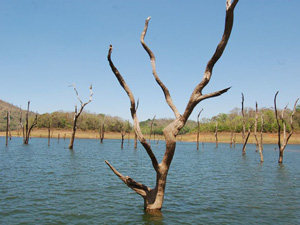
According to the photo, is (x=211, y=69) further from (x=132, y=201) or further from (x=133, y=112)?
(x=132, y=201)

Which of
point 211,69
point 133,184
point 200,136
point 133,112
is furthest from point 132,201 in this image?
point 200,136

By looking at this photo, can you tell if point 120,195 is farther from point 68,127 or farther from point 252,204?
point 68,127

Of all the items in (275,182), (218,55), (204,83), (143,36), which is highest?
(143,36)

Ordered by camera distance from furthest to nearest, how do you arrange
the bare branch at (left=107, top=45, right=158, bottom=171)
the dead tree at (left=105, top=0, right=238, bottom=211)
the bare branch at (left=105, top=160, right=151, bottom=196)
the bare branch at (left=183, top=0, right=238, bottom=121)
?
the bare branch at (left=105, top=160, right=151, bottom=196) → the bare branch at (left=107, top=45, right=158, bottom=171) → the dead tree at (left=105, top=0, right=238, bottom=211) → the bare branch at (left=183, top=0, right=238, bottom=121)

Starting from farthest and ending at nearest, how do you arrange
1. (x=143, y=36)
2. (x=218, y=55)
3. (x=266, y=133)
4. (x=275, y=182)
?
(x=266, y=133)
(x=275, y=182)
(x=143, y=36)
(x=218, y=55)

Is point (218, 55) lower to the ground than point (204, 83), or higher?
higher

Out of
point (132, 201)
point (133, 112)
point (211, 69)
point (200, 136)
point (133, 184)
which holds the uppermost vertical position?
point (211, 69)

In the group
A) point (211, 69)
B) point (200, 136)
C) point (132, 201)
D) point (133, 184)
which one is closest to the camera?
point (211, 69)

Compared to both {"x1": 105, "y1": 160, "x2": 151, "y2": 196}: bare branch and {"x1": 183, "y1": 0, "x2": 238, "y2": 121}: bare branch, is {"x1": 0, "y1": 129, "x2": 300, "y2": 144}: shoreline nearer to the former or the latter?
{"x1": 105, "y1": 160, "x2": 151, "y2": 196}: bare branch

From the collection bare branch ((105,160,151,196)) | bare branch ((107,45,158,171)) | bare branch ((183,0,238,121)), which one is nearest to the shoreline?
bare branch ((105,160,151,196))

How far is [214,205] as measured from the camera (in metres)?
10.4

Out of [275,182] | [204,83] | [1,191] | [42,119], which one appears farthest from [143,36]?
[42,119]

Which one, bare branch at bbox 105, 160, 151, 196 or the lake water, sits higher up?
bare branch at bbox 105, 160, 151, 196

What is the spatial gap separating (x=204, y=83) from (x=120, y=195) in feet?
21.2
